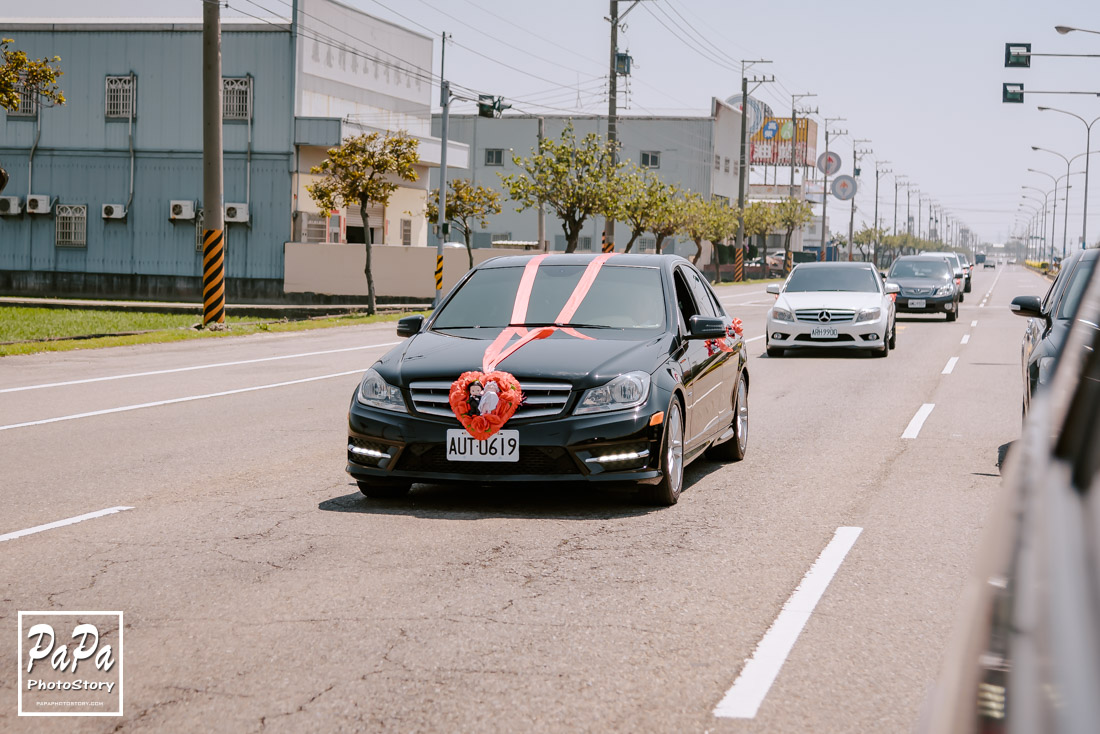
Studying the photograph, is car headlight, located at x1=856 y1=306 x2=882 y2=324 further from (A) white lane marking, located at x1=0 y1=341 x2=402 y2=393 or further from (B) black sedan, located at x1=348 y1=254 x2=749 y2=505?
(B) black sedan, located at x1=348 y1=254 x2=749 y2=505

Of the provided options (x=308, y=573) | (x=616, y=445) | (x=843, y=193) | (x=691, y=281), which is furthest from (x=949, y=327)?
(x=843, y=193)

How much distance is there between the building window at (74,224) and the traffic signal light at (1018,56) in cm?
3400

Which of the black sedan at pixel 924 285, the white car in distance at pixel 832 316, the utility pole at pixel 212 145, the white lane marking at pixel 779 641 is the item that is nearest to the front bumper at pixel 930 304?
the black sedan at pixel 924 285

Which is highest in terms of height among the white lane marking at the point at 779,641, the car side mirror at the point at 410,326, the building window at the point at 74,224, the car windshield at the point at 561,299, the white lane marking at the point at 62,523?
the building window at the point at 74,224

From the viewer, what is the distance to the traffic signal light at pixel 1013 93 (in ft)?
136

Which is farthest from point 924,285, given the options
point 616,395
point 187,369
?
point 616,395

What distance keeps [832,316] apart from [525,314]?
42.1ft

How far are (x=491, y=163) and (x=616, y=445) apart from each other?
82.5 metres

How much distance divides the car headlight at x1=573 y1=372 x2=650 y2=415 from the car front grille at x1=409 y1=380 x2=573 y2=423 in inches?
4.5

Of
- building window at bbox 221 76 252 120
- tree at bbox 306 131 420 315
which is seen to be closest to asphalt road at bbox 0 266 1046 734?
tree at bbox 306 131 420 315

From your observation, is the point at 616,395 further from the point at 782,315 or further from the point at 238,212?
the point at 238,212

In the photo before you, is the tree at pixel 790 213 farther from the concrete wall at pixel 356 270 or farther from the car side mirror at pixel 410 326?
the car side mirror at pixel 410 326

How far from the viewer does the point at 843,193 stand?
123 meters

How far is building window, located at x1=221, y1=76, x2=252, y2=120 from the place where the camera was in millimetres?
49125
